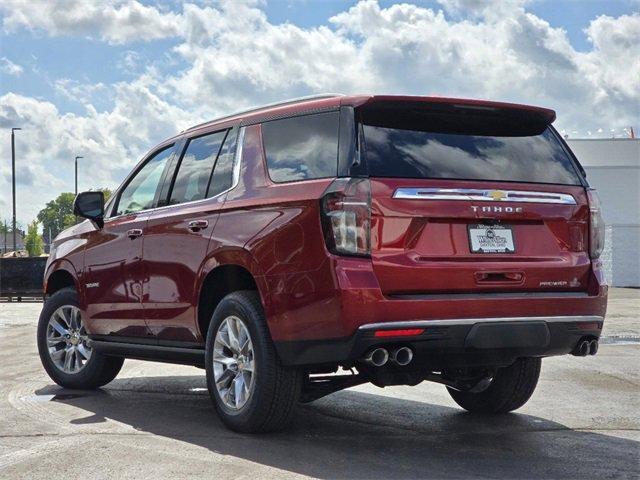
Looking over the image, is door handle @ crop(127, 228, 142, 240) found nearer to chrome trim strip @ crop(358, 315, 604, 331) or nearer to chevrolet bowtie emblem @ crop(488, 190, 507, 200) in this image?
chrome trim strip @ crop(358, 315, 604, 331)

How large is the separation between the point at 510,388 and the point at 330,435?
58.4 inches

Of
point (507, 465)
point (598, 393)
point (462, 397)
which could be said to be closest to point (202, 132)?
point (462, 397)

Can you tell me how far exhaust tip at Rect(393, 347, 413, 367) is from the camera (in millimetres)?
5121

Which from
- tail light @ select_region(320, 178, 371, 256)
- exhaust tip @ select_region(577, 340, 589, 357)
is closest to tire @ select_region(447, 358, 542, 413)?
exhaust tip @ select_region(577, 340, 589, 357)

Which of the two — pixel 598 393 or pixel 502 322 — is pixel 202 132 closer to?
pixel 502 322

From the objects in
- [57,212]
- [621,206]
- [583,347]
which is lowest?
[583,347]

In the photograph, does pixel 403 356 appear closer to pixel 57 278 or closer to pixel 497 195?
pixel 497 195

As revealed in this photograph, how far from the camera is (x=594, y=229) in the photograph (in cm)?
588

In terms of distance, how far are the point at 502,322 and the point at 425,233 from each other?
65 centimetres

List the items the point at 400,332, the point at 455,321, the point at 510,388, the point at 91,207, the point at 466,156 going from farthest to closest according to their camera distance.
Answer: the point at 91,207, the point at 510,388, the point at 466,156, the point at 455,321, the point at 400,332

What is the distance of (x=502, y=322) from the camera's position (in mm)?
5281

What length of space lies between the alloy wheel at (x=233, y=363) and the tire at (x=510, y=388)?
192 centimetres

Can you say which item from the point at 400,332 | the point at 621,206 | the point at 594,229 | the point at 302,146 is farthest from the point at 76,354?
the point at 621,206

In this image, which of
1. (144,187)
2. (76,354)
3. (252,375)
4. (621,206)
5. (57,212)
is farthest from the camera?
(57,212)
